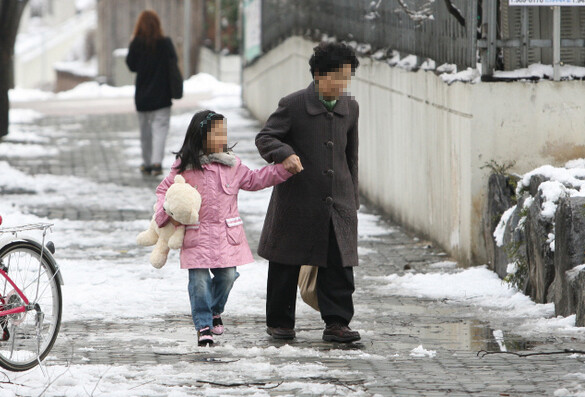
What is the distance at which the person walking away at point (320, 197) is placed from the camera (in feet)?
23.5

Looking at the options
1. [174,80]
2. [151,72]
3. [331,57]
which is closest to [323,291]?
[331,57]

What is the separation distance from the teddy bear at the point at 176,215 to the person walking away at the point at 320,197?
1.66 feet

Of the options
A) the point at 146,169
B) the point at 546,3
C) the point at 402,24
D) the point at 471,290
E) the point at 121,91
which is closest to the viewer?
the point at 471,290

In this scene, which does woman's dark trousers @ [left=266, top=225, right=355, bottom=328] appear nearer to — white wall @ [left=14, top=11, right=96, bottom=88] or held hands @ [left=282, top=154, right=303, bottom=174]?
held hands @ [left=282, top=154, right=303, bottom=174]

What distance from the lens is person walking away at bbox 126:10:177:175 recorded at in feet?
52.5

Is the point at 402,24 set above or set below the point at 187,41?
above

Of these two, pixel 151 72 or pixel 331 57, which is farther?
pixel 151 72

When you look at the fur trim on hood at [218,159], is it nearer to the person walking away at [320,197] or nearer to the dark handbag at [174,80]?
the person walking away at [320,197]

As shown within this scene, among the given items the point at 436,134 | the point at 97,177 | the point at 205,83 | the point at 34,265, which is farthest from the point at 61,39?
the point at 34,265

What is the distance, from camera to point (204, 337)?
7000 millimetres

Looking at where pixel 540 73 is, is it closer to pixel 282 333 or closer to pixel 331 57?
pixel 331 57

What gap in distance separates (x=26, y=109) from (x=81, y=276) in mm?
19024

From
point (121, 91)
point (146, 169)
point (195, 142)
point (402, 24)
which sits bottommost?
point (121, 91)

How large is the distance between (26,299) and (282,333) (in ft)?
5.20
